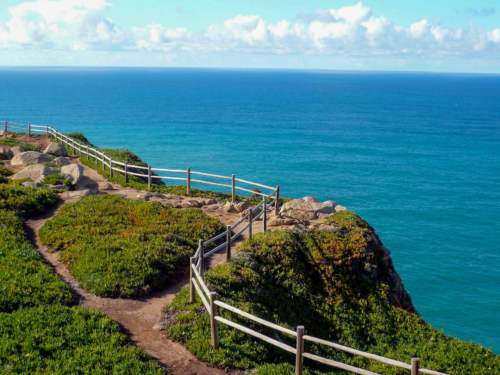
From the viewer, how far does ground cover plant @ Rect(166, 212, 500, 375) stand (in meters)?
13.2

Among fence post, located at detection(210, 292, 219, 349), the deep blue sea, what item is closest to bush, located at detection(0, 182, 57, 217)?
fence post, located at detection(210, 292, 219, 349)

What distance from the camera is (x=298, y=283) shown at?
18328 millimetres

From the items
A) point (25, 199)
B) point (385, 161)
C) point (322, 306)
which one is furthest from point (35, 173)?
point (385, 161)

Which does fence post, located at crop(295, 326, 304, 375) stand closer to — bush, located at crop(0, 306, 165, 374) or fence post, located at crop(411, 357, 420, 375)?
fence post, located at crop(411, 357, 420, 375)

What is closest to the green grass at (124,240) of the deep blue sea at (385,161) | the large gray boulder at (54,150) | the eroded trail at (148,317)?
the eroded trail at (148,317)

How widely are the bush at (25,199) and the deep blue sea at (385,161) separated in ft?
A: 80.3

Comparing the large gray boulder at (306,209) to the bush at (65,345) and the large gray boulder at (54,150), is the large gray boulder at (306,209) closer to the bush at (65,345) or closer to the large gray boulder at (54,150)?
the bush at (65,345)

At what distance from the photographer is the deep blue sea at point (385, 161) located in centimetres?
4003

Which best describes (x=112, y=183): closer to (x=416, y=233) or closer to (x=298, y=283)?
(x=298, y=283)

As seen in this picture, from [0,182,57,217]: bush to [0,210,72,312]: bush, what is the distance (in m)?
3.99

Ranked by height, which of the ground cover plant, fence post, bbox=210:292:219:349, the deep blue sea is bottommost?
the deep blue sea

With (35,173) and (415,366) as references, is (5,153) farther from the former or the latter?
(415,366)

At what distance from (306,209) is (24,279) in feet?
47.5

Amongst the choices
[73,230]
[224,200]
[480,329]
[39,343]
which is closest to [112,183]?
[224,200]
